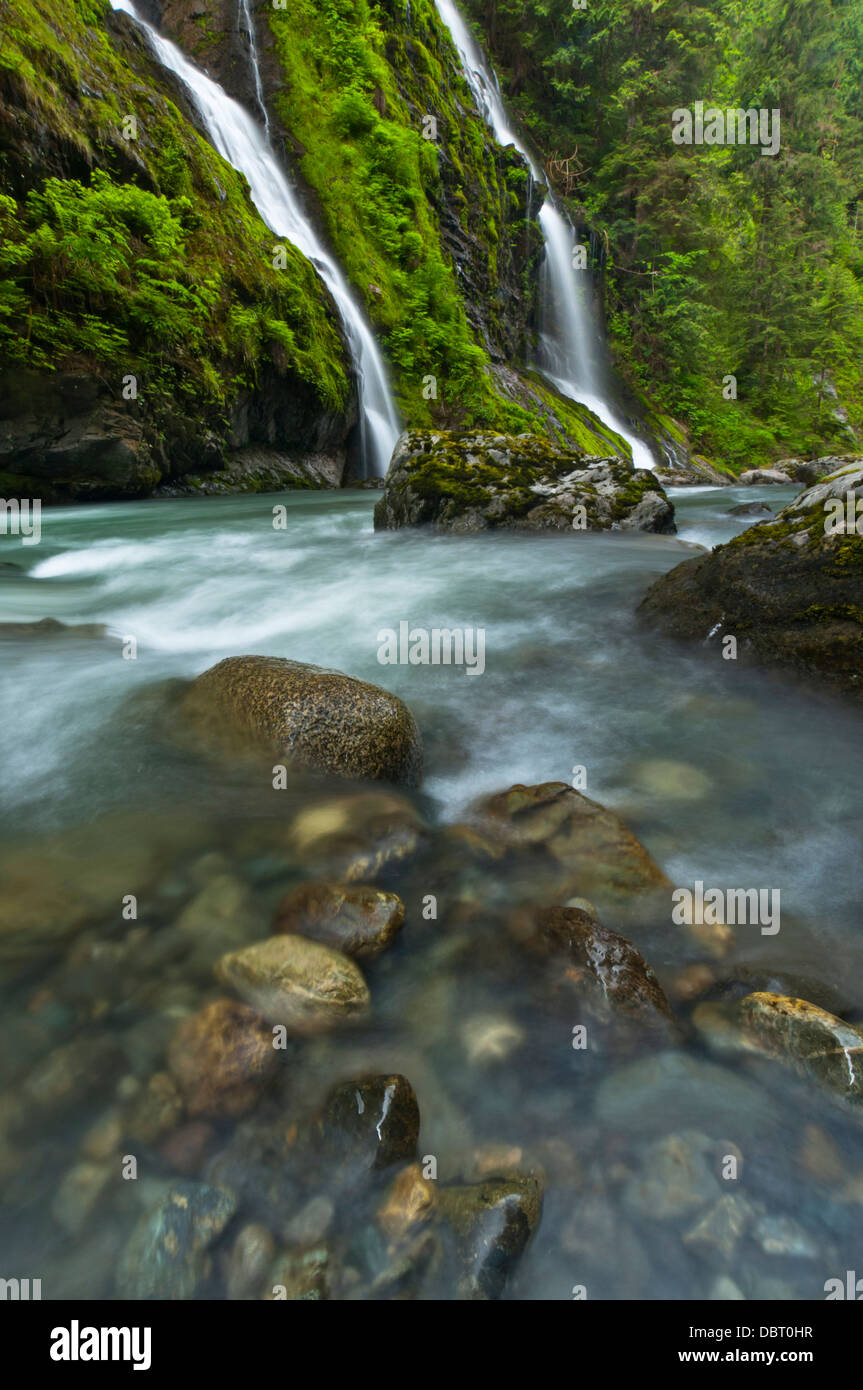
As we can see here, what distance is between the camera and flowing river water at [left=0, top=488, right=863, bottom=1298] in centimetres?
161

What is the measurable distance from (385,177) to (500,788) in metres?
19.9

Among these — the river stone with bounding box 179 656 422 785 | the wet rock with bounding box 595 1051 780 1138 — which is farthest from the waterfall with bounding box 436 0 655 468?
the wet rock with bounding box 595 1051 780 1138

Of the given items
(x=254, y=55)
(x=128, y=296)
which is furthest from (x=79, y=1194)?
(x=254, y=55)

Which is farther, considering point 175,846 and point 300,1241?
point 175,846

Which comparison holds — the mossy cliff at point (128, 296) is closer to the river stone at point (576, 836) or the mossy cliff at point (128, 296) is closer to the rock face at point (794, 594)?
the rock face at point (794, 594)

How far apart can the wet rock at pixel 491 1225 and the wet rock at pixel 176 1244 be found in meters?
0.53

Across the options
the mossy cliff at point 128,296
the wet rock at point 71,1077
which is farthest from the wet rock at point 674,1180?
the mossy cliff at point 128,296

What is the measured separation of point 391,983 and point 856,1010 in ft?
4.86

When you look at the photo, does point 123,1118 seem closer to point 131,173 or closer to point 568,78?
point 131,173

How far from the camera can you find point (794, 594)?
4461 millimetres

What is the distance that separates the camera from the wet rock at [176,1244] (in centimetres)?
147

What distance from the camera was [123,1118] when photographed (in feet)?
5.67

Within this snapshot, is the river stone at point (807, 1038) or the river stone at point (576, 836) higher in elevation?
the river stone at point (576, 836)

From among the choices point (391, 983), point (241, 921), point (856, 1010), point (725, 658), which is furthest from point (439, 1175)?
point (725, 658)
